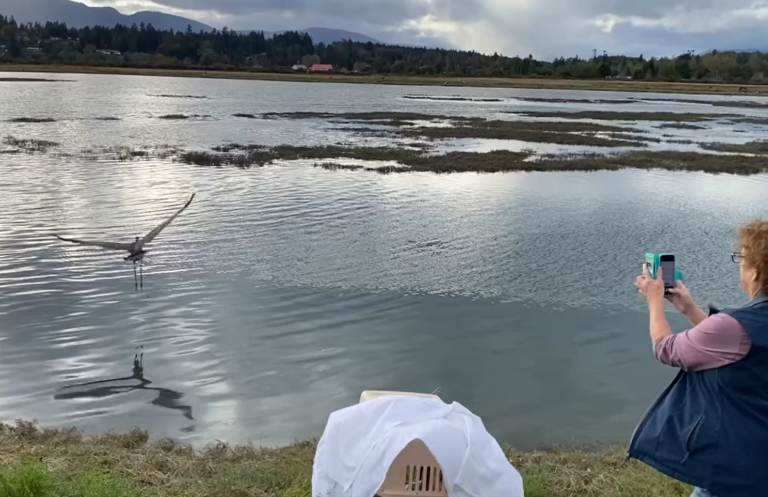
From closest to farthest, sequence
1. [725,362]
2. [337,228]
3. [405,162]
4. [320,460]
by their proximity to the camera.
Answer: [725,362] < [320,460] < [337,228] < [405,162]

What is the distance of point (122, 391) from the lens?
26.2 feet

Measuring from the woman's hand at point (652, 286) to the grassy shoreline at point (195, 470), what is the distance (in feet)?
6.97

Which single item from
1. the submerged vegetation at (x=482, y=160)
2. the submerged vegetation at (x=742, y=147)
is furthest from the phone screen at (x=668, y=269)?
the submerged vegetation at (x=742, y=147)

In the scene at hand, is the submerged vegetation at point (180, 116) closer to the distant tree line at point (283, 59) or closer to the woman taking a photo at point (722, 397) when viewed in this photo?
the woman taking a photo at point (722, 397)

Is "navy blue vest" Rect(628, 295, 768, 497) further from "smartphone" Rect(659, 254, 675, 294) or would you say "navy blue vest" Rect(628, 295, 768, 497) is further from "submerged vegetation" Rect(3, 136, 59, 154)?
"submerged vegetation" Rect(3, 136, 59, 154)

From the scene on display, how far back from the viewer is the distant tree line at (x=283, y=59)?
471 ft

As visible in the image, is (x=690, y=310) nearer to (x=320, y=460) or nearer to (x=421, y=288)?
(x=320, y=460)

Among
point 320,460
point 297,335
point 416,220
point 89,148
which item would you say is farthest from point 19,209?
point 320,460

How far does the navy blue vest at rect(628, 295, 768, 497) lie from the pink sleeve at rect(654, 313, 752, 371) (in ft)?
0.10

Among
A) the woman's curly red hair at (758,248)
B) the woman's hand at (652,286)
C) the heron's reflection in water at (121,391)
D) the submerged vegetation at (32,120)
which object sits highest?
the woman's curly red hair at (758,248)

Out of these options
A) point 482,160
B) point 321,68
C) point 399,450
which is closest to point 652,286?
point 399,450

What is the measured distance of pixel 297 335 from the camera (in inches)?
380

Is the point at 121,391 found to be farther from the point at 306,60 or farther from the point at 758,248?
the point at 306,60

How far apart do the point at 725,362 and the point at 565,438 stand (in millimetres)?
4663
